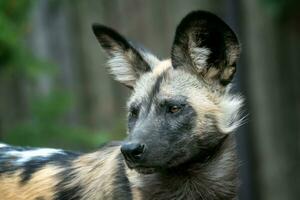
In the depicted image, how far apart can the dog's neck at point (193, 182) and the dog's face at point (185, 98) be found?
0.28ft

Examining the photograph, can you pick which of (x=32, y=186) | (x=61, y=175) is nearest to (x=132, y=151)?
(x=61, y=175)

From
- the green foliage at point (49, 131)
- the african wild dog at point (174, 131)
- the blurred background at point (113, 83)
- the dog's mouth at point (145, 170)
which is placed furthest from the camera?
the blurred background at point (113, 83)

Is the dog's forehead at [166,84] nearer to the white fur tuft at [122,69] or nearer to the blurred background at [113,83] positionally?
the white fur tuft at [122,69]

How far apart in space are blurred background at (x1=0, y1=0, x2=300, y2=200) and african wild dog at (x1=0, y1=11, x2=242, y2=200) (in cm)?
282

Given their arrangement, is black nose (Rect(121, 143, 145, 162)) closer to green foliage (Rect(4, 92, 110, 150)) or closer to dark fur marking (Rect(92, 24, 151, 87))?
dark fur marking (Rect(92, 24, 151, 87))

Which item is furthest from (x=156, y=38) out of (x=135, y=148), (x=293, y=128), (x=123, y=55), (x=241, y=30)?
(x=135, y=148)

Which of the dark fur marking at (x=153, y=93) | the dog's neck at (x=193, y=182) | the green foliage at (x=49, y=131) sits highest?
the green foliage at (x=49, y=131)

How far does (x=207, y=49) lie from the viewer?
5984mm

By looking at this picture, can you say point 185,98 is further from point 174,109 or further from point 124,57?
point 124,57

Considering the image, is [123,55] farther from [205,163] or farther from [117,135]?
[117,135]

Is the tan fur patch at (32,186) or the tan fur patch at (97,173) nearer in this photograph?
the tan fur patch at (97,173)

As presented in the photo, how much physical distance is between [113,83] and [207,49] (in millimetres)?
5185

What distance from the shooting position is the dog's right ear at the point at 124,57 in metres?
6.18

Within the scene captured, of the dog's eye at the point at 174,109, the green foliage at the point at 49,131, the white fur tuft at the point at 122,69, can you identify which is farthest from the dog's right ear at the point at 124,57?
the green foliage at the point at 49,131
